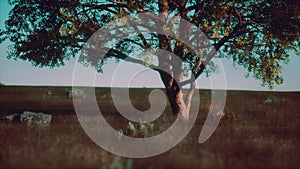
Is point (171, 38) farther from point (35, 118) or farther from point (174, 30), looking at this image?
point (35, 118)

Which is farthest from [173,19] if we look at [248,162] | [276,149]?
[248,162]

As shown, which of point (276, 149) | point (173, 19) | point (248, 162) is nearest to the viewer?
point (248, 162)

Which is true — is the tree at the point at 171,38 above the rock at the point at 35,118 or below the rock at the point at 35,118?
above

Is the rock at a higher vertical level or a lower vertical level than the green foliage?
lower

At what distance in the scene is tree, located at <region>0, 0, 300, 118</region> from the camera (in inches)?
770

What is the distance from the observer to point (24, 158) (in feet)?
27.1

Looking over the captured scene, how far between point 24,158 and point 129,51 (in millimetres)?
15586

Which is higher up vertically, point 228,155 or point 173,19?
point 173,19

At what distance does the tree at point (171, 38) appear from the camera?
1956cm

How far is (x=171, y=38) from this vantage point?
20891 mm

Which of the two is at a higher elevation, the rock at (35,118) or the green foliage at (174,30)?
the green foliage at (174,30)

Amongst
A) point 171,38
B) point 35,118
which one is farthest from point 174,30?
point 35,118

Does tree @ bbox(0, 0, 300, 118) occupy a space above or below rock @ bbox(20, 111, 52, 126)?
above

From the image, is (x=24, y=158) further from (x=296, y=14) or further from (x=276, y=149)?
(x=296, y=14)
